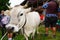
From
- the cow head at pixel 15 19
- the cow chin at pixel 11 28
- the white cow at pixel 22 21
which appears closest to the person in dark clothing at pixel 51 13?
the white cow at pixel 22 21

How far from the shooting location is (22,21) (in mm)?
7105

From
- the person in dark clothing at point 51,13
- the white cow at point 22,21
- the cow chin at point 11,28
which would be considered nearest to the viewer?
the cow chin at point 11,28

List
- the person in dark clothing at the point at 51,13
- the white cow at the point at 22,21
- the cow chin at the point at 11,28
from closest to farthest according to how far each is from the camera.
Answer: the cow chin at the point at 11,28, the white cow at the point at 22,21, the person in dark clothing at the point at 51,13

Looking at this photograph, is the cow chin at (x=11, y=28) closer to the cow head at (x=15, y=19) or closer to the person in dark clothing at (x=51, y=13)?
the cow head at (x=15, y=19)

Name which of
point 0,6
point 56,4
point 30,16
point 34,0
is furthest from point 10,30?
point 0,6

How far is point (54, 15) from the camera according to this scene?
31.2ft

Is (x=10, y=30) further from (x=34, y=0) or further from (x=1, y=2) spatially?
(x=1, y=2)

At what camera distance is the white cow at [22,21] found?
680 centimetres

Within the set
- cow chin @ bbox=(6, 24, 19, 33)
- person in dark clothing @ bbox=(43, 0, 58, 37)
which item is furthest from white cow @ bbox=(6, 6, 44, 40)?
person in dark clothing @ bbox=(43, 0, 58, 37)

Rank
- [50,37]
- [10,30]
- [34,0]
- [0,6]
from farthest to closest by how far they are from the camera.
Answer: [0,6] < [50,37] < [34,0] < [10,30]

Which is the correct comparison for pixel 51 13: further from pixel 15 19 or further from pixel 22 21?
pixel 15 19

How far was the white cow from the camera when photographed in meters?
6.80

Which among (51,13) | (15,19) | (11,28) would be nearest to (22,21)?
(15,19)

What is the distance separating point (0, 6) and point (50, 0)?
3389 millimetres
